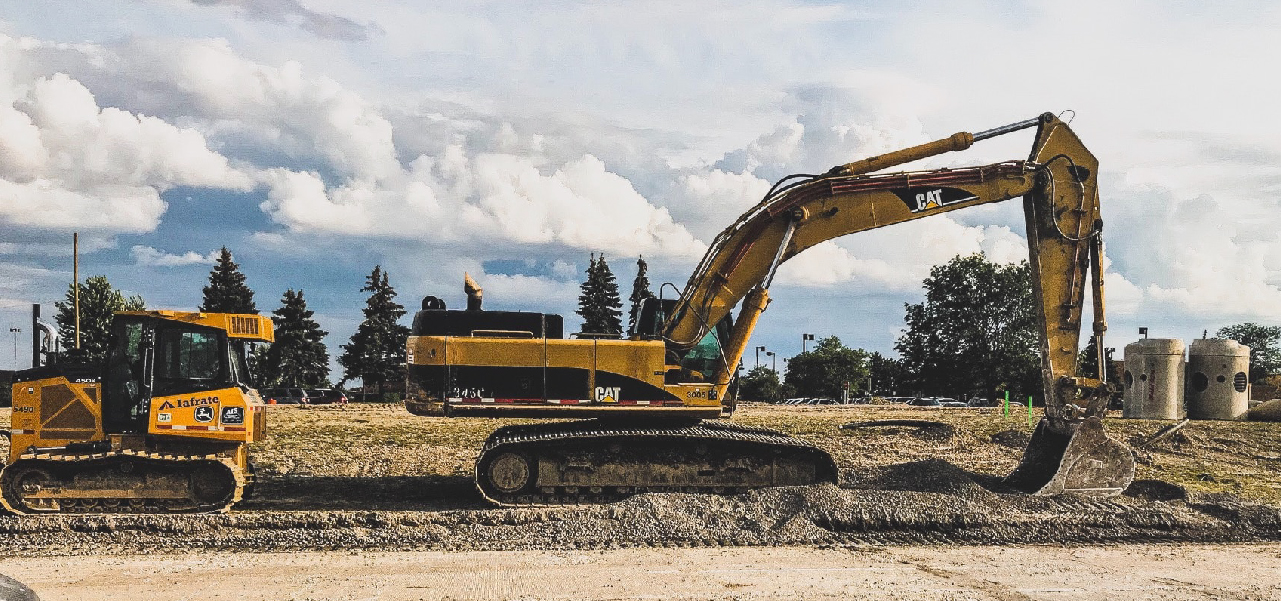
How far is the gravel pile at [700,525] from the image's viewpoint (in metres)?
11.0

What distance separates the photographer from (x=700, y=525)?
11.6m

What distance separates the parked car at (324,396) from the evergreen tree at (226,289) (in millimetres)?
6939

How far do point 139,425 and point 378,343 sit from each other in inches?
2030

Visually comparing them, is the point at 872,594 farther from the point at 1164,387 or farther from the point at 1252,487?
the point at 1164,387

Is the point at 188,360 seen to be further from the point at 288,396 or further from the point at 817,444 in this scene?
the point at 288,396

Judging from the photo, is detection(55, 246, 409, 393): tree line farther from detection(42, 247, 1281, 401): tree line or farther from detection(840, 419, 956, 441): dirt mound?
detection(840, 419, 956, 441): dirt mound

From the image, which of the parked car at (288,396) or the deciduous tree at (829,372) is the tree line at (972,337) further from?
the parked car at (288,396)

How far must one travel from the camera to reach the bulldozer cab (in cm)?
1262

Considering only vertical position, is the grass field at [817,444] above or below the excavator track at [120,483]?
below

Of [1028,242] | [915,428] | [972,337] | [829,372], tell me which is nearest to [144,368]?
[1028,242]

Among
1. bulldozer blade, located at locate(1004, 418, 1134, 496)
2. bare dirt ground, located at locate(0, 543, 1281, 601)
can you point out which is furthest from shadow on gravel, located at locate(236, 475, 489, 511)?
bulldozer blade, located at locate(1004, 418, 1134, 496)

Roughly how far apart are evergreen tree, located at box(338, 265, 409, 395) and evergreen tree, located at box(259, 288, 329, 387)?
1596 mm

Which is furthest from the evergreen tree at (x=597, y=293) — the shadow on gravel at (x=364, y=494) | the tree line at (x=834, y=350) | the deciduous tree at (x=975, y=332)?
the shadow on gravel at (x=364, y=494)

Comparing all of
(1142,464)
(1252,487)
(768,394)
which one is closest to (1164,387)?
(1142,464)
